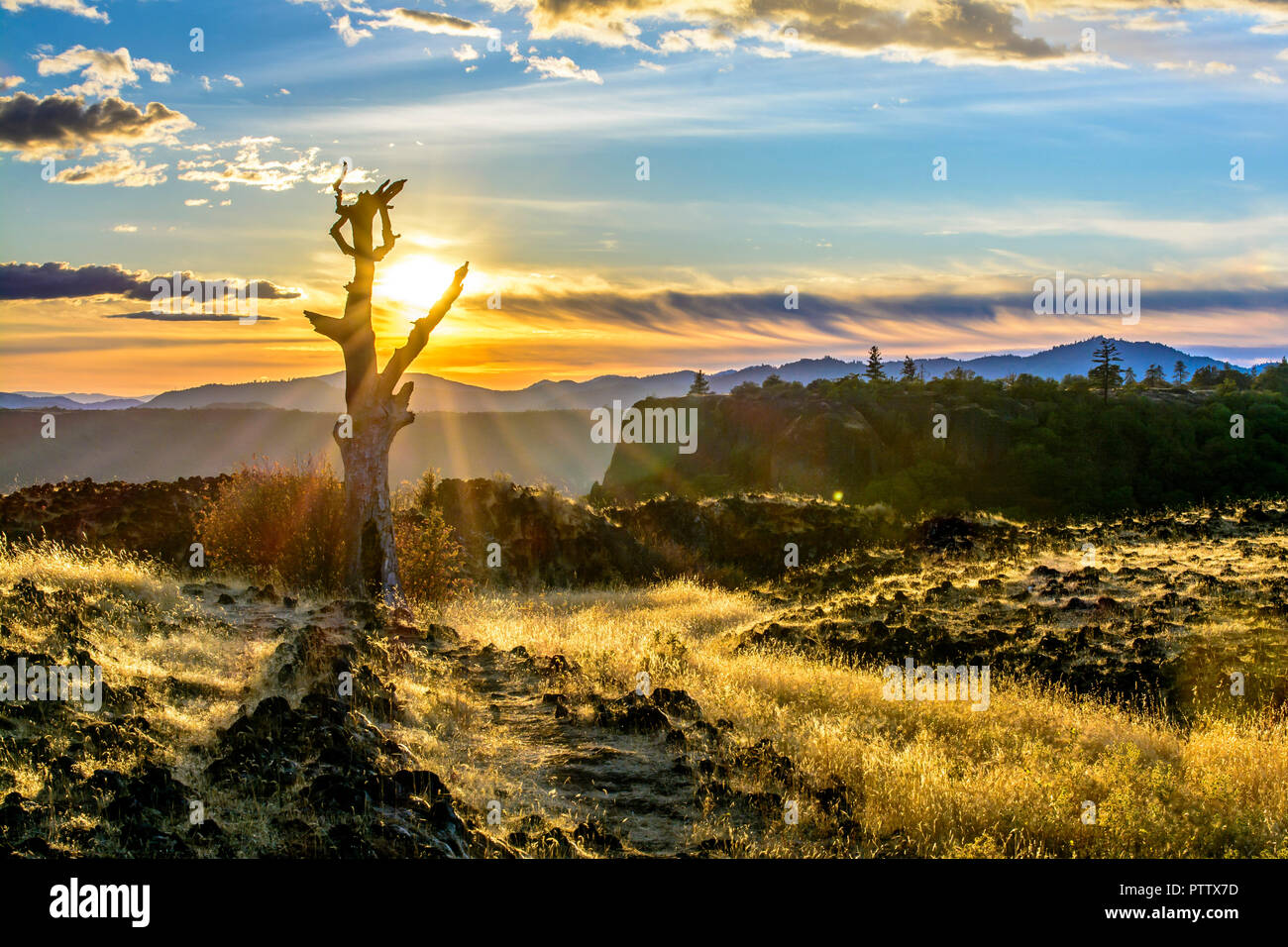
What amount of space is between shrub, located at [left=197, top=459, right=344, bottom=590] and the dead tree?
0.74 meters

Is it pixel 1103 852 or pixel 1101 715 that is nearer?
pixel 1103 852

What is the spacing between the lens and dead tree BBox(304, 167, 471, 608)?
14945mm

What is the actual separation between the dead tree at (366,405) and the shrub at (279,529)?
74 cm

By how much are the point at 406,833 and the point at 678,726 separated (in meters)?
4.01

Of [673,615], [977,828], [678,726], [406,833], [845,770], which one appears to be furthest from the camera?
[673,615]

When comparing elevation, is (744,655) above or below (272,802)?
below

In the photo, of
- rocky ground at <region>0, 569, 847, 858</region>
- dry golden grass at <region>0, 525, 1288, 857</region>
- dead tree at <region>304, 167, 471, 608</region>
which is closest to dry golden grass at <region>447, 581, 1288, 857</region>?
dry golden grass at <region>0, 525, 1288, 857</region>

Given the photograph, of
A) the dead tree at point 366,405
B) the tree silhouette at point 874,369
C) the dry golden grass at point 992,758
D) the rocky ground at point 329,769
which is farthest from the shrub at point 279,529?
the tree silhouette at point 874,369

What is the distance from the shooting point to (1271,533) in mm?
19531

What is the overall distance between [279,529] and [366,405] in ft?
10.6

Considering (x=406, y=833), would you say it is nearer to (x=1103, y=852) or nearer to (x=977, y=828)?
(x=977, y=828)

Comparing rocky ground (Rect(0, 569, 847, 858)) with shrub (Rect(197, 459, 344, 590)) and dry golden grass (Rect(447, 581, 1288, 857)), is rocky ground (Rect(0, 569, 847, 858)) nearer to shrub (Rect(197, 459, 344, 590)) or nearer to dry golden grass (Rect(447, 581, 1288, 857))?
dry golden grass (Rect(447, 581, 1288, 857))
